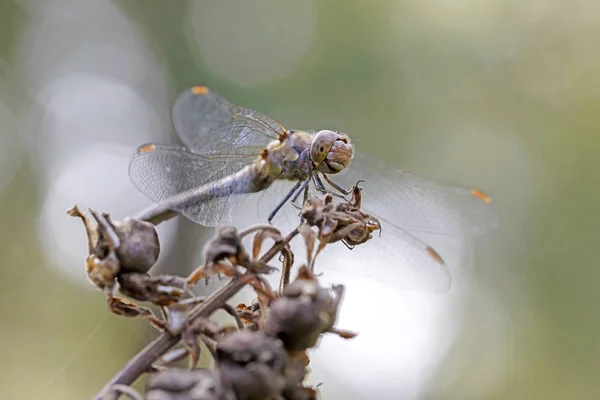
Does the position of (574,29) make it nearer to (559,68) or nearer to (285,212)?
(559,68)

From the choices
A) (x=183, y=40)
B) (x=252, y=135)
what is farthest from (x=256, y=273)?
(x=183, y=40)

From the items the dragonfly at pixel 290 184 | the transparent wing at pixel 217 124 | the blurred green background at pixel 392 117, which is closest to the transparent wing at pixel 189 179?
the dragonfly at pixel 290 184

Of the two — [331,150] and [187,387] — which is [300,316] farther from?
[331,150]

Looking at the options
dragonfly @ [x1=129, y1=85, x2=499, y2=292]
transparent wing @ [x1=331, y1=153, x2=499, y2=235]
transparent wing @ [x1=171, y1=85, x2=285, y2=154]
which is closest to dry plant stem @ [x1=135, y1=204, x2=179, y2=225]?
dragonfly @ [x1=129, y1=85, x2=499, y2=292]

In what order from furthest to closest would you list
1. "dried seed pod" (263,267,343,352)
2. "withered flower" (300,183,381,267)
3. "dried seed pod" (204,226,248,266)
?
"withered flower" (300,183,381,267) < "dried seed pod" (204,226,248,266) < "dried seed pod" (263,267,343,352)

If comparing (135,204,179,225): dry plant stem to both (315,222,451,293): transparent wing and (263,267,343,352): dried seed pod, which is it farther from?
(263,267,343,352): dried seed pod

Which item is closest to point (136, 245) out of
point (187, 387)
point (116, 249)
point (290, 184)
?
point (116, 249)
